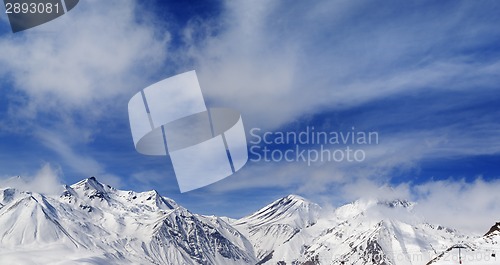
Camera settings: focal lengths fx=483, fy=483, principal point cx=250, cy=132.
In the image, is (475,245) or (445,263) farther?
(475,245)

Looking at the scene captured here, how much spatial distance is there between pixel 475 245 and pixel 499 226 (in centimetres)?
3934

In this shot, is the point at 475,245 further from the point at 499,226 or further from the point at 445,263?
the point at 499,226

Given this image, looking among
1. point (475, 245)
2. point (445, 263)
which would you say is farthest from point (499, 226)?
point (445, 263)

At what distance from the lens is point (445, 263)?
91.1 meters

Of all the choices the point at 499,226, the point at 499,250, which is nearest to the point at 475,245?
the point at 499,250

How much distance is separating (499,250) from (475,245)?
19.7 feet

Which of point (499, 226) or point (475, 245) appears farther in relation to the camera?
point (499, 226)

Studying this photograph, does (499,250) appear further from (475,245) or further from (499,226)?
(499,226)

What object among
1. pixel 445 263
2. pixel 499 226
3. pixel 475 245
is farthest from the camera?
pixel 499 226

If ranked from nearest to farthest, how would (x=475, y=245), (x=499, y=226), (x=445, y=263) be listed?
1. (x=445, y=263)
2. (x=475, y=245)
3. (x=499, y=226)

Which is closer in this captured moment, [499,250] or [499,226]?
[499,250]

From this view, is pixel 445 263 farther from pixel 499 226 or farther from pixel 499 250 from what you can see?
pixel 499 226

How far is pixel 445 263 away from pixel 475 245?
10902mm

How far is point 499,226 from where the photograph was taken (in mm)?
130125
